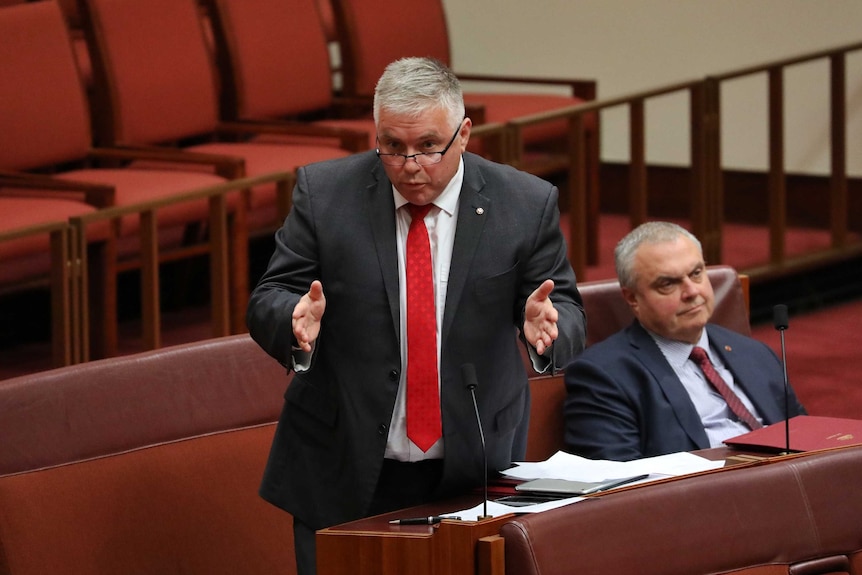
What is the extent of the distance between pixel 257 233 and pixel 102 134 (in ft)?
1.69

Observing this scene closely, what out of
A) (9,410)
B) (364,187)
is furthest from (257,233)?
(364,187)

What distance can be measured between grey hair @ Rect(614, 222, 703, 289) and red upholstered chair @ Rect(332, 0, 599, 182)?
5.78ft

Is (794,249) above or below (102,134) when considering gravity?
below

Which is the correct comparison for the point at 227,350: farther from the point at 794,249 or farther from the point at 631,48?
the point at 631,48

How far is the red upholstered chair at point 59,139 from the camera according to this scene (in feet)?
12.2

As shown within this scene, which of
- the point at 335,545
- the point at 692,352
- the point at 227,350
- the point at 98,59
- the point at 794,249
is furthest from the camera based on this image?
the point at 794,249

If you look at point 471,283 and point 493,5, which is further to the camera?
point 493,5

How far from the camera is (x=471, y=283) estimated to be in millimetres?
1991

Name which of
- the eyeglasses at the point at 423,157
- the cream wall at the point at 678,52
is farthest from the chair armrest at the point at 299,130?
the eyeglasses at the point at 423,157

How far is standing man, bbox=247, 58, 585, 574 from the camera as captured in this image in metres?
1.98

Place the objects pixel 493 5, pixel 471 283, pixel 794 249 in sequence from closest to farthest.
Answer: pixel 471 283
pixel 794 249
pixel 493 5

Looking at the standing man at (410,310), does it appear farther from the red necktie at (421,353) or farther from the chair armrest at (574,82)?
the chair armrest at (574,82)

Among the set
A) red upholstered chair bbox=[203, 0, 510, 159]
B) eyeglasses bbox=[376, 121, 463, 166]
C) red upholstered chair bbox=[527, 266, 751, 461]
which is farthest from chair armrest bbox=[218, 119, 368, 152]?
eyeglasses bbox=[376, 121, 463, 166]

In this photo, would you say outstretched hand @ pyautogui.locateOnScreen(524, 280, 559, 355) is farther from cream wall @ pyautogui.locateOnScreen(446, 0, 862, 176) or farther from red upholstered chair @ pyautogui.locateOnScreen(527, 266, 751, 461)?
cream wall @ pyautogui.locateOnScreen(446, 0, 862, 176)
